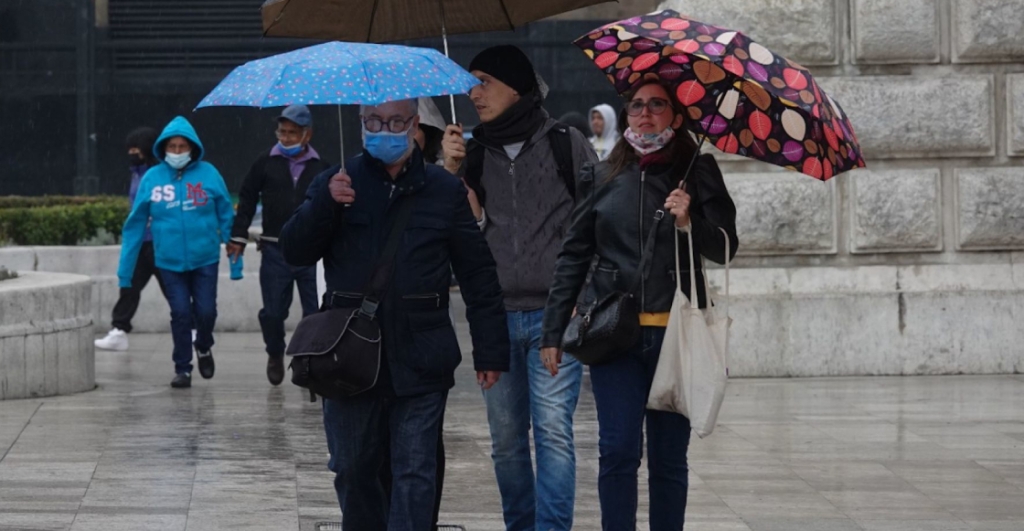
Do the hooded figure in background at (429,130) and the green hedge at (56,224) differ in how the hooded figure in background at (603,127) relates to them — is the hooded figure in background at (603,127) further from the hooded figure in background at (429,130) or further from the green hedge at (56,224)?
the hooded figure in background at (429,130)

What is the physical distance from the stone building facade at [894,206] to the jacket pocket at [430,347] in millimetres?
5721

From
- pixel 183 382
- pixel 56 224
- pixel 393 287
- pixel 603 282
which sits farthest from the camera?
pixel 56 224

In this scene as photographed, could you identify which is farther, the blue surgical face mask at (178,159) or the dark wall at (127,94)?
the dark wall at (127,94)

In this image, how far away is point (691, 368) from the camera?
17.4 ft

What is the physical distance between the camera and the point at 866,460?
7891 millimetres

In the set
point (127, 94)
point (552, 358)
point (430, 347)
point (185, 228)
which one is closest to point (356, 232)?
Result: point (430, 347)

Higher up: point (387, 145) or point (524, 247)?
point (387, 145)

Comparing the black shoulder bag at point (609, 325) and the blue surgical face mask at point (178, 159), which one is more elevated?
the blue surgical face mask at point (178, 159)

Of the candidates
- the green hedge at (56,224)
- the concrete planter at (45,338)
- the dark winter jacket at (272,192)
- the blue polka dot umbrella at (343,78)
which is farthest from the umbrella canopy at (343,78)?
the green hedge at (56,224)

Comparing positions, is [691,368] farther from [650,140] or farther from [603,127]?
[603,127]

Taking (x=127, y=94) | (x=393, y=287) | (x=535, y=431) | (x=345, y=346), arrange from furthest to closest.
Answer: (x=127, y=94) < (x=535, y=431) < (x=393, y=287) < (x=345, y=346)

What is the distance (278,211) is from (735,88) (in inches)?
220

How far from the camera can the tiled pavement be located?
260 inches

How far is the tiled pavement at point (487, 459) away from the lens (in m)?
6.61
